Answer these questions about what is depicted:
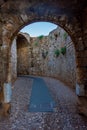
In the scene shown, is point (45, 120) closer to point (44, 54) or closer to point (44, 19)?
point (44, 19)

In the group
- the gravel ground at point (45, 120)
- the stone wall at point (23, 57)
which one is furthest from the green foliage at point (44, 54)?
the gravel ground at point (45, 120)

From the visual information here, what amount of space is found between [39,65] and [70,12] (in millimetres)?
9380

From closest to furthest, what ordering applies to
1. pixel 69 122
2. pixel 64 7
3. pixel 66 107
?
1. pixel 69 122
2. pixel 64 7
3. pixel 66 107

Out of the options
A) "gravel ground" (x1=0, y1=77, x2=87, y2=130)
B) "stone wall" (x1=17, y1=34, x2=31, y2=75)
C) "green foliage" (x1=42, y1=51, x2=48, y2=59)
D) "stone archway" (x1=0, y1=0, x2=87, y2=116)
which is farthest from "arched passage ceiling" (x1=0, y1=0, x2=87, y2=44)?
"stone wall" (x1=17, y1=34, x2=31, y2=75)

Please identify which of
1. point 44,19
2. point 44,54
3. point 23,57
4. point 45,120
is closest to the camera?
point 45,120

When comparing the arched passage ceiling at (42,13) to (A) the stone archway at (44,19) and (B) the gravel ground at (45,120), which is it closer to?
(A) the stone archway at (44,19)

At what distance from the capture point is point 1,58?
9.29ft

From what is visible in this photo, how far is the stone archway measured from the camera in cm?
276

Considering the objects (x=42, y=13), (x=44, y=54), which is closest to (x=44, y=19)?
(x=42, y=13)

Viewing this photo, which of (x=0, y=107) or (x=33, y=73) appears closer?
(x=0, y=107)

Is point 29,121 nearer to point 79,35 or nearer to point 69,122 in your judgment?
point 69,122

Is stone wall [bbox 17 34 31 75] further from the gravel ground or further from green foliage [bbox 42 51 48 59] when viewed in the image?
the gravel ground

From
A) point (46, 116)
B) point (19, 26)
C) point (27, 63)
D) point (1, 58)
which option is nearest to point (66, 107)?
point (46, 116)

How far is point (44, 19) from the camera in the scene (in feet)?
9.60
